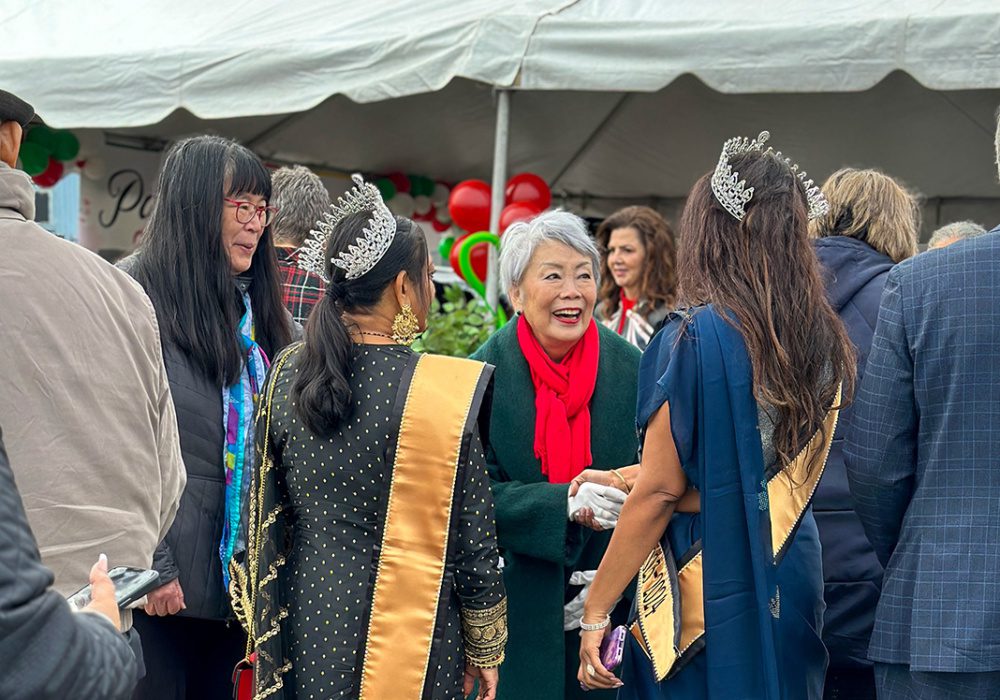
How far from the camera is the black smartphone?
158cm

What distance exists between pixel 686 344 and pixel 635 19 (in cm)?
296

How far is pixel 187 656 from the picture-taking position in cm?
298

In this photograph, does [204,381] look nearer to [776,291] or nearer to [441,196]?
[776,291]

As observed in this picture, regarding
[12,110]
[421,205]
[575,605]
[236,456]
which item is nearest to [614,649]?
[575,605]

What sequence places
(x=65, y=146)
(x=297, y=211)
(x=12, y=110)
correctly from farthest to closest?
(x=65, y=146), (x=297, y=211), (x=12, y=110)

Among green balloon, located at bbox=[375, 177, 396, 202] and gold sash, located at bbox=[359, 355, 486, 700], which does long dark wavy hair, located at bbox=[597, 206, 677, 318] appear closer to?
gold sash, located at bbox=[359, 355, 486, 700]

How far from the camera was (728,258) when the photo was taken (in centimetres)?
259

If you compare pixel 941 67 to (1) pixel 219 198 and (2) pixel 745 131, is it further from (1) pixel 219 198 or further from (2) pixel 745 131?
(2) pixel 745 131

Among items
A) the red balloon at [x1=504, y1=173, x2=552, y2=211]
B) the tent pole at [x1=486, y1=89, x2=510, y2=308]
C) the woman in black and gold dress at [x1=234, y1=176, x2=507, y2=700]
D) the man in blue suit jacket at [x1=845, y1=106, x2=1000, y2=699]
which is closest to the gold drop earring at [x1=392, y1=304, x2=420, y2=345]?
the woman in black and gold dress at [x1=234, y1=176, x2=507, y2=700]

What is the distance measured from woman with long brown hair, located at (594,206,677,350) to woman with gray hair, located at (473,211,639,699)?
217cm

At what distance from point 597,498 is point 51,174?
237 inches

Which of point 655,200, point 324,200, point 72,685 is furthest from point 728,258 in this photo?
point 655,200

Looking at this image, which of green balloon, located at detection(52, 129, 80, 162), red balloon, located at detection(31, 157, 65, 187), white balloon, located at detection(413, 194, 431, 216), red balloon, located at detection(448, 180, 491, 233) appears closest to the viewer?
red balloon, located at detection(448, 180, 491, 233)

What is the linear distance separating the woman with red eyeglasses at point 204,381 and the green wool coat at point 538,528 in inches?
25.8
